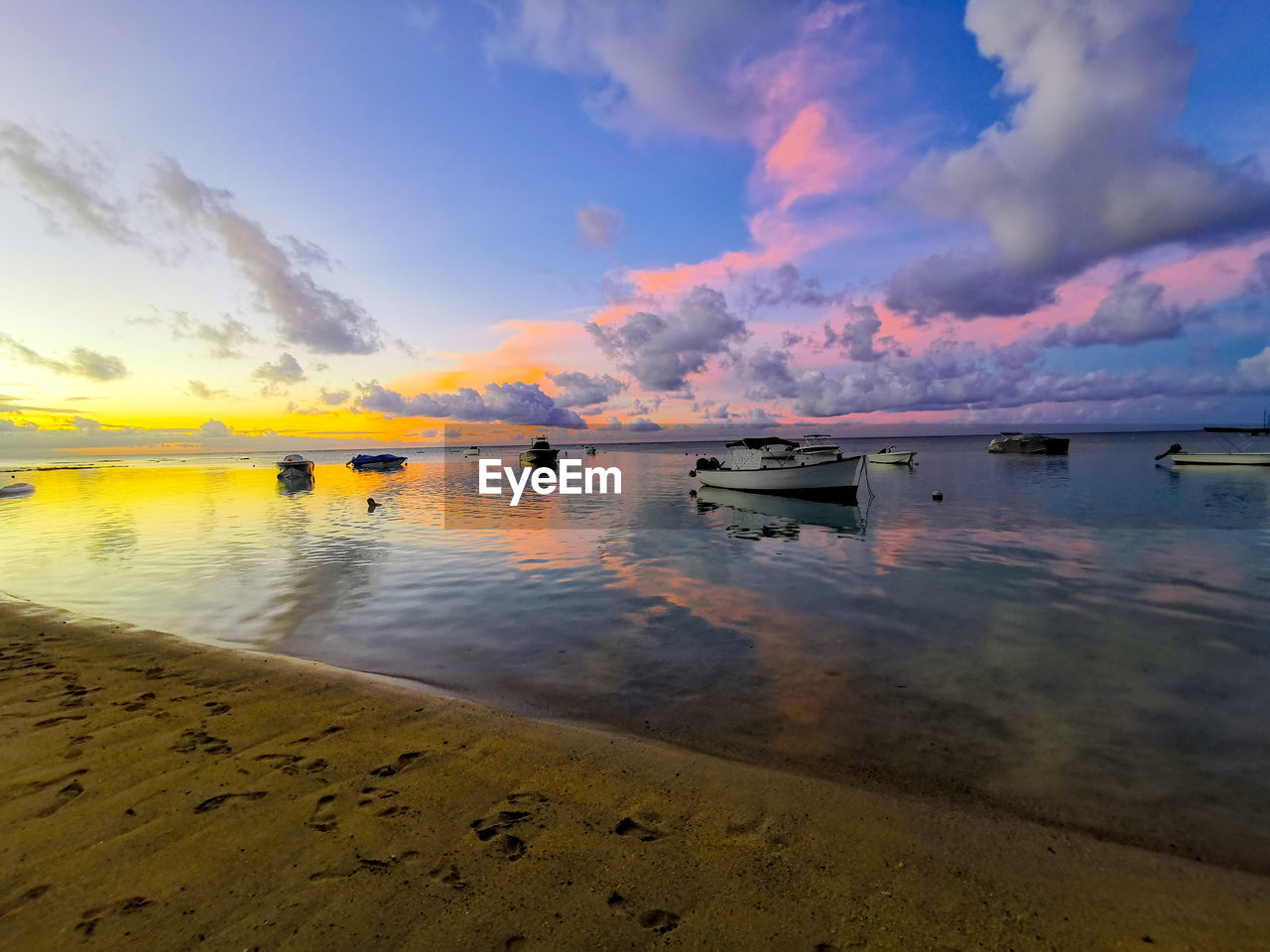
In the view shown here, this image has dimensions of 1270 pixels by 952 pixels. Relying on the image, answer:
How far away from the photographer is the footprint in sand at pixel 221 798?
536 cm

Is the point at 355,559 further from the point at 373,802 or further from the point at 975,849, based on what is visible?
the point at 975,849

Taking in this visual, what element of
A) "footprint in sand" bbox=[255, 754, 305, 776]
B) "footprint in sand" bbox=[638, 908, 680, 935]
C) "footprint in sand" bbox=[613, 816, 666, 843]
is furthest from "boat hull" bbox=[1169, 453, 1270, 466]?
"footprint in sand" bbox=[255, 754, 305, 776]

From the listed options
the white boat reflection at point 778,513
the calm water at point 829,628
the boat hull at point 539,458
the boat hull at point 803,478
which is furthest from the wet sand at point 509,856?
the boat hull at point 539,458

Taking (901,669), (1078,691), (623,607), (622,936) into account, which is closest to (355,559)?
(623,607)

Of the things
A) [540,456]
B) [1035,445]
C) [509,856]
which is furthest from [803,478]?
[1035,445]

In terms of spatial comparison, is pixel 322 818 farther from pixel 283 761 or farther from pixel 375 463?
pixel 375 463

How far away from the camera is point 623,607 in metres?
14.7

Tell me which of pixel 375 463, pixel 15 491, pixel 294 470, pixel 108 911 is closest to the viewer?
pixel 108 911

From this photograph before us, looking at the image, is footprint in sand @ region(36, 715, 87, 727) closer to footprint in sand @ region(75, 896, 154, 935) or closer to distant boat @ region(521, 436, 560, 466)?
footprint in sand @ region(75, 896, 154, 935)

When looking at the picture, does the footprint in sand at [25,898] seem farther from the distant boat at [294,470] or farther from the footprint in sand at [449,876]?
the distant boat at [294,470]

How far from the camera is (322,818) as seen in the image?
5.22 m

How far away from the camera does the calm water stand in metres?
7.24

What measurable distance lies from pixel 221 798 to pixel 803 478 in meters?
41.0

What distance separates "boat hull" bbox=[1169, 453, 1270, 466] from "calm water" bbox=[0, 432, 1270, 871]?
194ft
